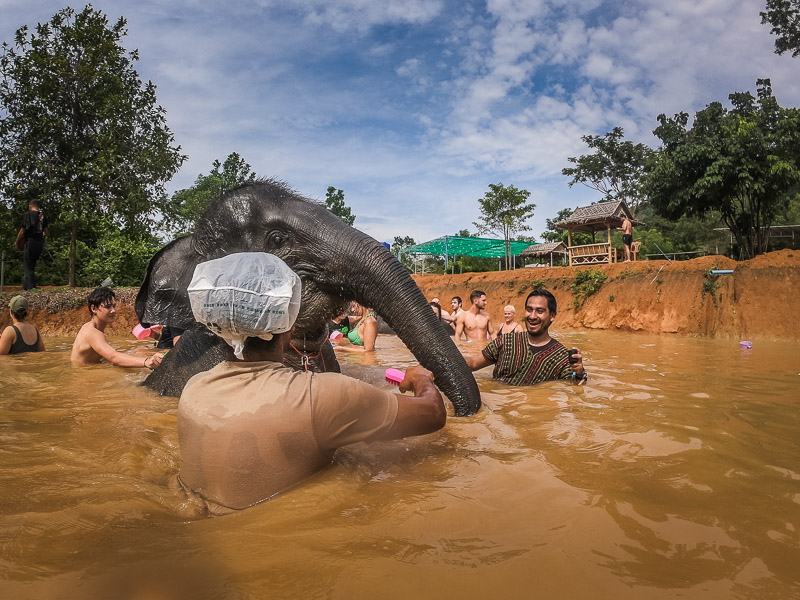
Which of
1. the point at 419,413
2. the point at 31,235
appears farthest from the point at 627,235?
the point at 419,413

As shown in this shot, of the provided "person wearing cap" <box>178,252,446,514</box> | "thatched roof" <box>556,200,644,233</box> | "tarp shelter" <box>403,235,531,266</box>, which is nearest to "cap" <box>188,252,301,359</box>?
"person wearing cap" <box>178,252,446,514</box>

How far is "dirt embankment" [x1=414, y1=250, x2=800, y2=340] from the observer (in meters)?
15.1

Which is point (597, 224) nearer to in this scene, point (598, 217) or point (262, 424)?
point (598, 217)

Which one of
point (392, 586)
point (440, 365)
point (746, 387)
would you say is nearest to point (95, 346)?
point (440, 365)

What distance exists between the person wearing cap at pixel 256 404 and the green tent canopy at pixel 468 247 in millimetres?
31298

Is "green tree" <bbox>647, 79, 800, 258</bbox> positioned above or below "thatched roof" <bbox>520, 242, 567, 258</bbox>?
above

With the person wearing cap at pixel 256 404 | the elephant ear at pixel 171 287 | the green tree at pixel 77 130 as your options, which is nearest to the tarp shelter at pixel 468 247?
the green tree at pixel 77 130

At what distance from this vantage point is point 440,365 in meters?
2.87

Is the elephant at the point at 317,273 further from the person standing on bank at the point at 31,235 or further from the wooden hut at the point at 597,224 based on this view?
the wooden hut at the point at 597,224

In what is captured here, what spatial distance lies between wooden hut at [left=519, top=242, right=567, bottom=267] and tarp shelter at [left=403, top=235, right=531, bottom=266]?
1.10 metres

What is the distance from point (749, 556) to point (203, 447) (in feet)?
6.10

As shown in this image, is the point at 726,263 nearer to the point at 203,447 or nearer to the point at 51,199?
the point at 203,447

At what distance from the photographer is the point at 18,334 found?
6906 mm

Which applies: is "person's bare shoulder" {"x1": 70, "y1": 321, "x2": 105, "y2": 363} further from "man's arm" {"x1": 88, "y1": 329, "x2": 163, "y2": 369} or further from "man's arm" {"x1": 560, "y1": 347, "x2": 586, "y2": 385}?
"man's arm" {"x1": 560, "y1": 347, "x2": 586, "y2": 385}
